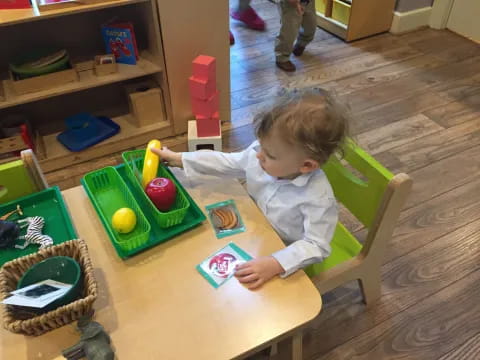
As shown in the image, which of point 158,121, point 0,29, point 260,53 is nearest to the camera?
point 0,29

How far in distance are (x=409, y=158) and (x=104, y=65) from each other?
1.39m

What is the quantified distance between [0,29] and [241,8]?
167 centimetres

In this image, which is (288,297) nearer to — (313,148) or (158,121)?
(313,148)

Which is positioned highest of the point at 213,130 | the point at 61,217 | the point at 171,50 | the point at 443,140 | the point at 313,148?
the point at 313,148

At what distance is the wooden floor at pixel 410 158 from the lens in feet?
4.35

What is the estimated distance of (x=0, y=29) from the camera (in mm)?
1724

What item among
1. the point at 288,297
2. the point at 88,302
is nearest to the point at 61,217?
the point at 88,302

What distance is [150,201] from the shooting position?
2.87ft

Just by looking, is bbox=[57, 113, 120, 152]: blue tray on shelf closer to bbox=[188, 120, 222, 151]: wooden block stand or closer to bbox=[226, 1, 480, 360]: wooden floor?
bbox=[188, 120, 222, 151]: wooden block stand

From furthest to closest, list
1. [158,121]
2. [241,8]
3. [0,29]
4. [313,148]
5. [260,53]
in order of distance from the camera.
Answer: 1. [241,8]
2. [260,53]
3. [158,121]
4. [0,29]
5. [313,148]

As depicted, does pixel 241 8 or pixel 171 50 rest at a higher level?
pixel 171 50

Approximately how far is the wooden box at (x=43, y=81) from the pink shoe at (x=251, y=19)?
1.57 meters

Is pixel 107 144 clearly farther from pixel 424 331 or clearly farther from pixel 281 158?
pixel 424 331

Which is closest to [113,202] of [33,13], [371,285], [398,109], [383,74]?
[371,285]
